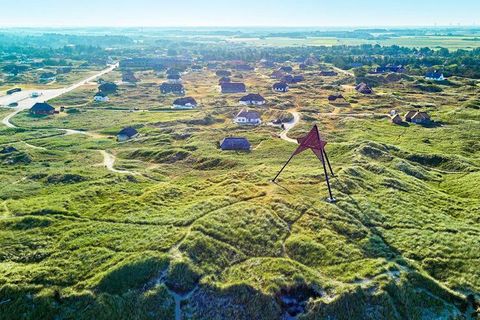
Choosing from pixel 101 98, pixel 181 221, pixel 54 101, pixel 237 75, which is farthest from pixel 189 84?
pixel 181 221

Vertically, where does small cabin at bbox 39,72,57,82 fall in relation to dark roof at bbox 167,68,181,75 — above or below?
below

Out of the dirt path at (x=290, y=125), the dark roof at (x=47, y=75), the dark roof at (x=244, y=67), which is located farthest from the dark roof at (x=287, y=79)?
the dark roof at (x=47, y=75)

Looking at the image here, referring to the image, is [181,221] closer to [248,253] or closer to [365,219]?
[248,253]

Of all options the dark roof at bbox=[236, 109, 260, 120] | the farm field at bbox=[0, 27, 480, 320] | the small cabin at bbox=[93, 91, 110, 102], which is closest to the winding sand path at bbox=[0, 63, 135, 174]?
the farm field at bbox=[0, 27, 480, 320]

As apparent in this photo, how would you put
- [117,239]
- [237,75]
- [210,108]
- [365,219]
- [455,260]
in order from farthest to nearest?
[237,75]
[210,108]
[365,219]
[117,239]
[455,260]

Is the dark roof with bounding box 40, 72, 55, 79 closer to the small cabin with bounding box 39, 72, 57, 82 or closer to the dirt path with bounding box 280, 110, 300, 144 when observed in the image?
the small cabin with bounding box 39, 72, 57, 82

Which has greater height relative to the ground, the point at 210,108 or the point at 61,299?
the point at 61,299

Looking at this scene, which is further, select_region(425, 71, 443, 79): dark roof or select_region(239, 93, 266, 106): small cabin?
select_region(425, 71, 443, 79): dark roof

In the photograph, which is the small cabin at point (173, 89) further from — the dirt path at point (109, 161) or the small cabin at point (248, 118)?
the dirt path at point (109, 161)
